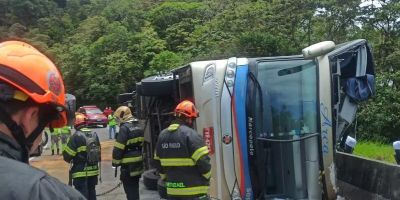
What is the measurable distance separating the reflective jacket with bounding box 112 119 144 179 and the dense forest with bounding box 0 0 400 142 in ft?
4.99

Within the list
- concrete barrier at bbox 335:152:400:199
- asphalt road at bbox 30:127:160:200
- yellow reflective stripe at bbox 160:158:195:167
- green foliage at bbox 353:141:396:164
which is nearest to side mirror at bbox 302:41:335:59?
concrete barrier at bbox 335:152:400:199

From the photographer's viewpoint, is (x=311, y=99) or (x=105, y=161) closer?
(x=311, y=99)

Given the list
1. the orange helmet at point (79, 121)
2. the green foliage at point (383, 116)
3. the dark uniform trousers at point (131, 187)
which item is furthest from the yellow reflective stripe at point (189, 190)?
the green foliage at point (383, 116)

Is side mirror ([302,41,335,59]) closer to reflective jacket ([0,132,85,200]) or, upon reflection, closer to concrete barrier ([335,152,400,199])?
concrete barrier ([335,152,400,199])

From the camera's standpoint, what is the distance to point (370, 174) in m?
7.15

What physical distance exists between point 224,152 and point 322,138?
123 cm

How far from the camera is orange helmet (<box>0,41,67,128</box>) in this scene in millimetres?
1756

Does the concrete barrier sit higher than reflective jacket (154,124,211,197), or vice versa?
reflective jacket (154,124,211,197)

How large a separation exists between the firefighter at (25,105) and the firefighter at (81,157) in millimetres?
6681

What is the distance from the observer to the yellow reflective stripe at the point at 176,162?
606cm

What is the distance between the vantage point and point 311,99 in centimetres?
696

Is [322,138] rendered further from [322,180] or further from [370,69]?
[370,69]

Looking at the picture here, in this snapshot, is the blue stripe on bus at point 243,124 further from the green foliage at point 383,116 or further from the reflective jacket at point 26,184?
the green foliage at point 383,116

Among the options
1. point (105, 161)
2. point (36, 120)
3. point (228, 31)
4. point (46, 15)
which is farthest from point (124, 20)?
point (36, 120)
